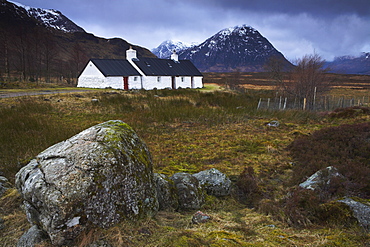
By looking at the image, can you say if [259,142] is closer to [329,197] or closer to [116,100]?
[329,197]

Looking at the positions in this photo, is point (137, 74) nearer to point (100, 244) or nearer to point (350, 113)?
point (350, 113)

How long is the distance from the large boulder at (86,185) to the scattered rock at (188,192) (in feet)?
3.18

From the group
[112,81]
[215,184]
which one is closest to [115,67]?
[112,81]

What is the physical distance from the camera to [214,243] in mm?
2912

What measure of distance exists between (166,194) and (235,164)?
3892 mm

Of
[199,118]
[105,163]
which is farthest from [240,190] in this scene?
[199,118]

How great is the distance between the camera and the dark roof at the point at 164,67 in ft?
131

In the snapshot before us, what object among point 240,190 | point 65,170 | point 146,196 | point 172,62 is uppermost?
point 172,62

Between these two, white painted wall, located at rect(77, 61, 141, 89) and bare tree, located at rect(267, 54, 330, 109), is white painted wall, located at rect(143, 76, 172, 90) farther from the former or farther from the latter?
bare tree, located at rect(267, 54, 330, 109)

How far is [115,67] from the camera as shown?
36.6 meters

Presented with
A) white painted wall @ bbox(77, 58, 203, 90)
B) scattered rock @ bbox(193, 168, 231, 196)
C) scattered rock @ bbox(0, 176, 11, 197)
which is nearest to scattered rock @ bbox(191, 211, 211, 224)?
scattered rock @ bbox(193, 168, 231, 196)

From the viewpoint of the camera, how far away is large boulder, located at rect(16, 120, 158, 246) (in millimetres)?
2979

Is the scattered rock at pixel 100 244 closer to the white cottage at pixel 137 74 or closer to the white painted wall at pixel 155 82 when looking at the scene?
the white cottage at pixel 137 74

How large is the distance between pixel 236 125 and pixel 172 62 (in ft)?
112
